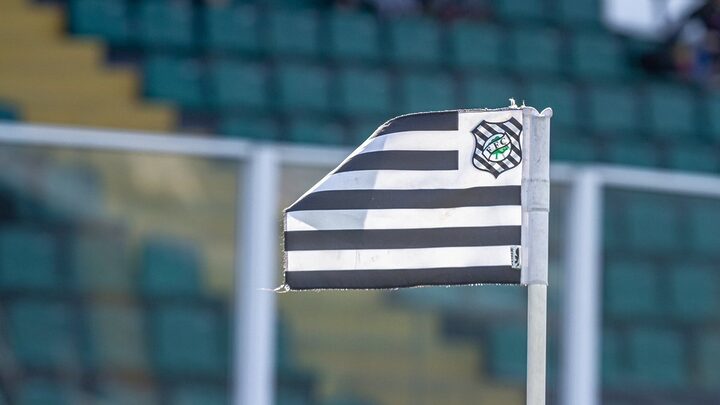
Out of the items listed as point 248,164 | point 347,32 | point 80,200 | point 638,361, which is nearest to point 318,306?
point 248,164

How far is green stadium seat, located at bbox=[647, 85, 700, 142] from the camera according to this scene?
9.08 metres

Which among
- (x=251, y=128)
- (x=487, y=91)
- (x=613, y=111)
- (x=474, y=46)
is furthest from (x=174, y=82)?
(x=613, y=111)

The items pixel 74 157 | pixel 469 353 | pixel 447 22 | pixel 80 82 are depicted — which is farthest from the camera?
pixel 447 22

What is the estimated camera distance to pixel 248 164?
5.21 metres

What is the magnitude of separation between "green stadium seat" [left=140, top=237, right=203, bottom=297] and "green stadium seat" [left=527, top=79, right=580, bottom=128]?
3.85 m

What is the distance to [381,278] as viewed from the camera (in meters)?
3.35

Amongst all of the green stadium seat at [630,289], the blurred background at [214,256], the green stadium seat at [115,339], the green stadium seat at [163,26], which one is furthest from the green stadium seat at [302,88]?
the green stadium seat at [115,339]

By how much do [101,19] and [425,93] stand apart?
1.76 m

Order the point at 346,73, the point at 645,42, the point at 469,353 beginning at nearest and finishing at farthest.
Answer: the point at 469,353 → the point at 346,73 → the point at 645,42

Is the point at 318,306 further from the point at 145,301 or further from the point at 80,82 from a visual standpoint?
the point at 80,82

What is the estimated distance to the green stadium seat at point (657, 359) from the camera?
5.77 metres

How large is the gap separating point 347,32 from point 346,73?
1.19 feet

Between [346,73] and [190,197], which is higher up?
[346,73]

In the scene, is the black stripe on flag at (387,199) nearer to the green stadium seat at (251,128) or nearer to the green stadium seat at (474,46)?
the green stadium seat at (251,128)
